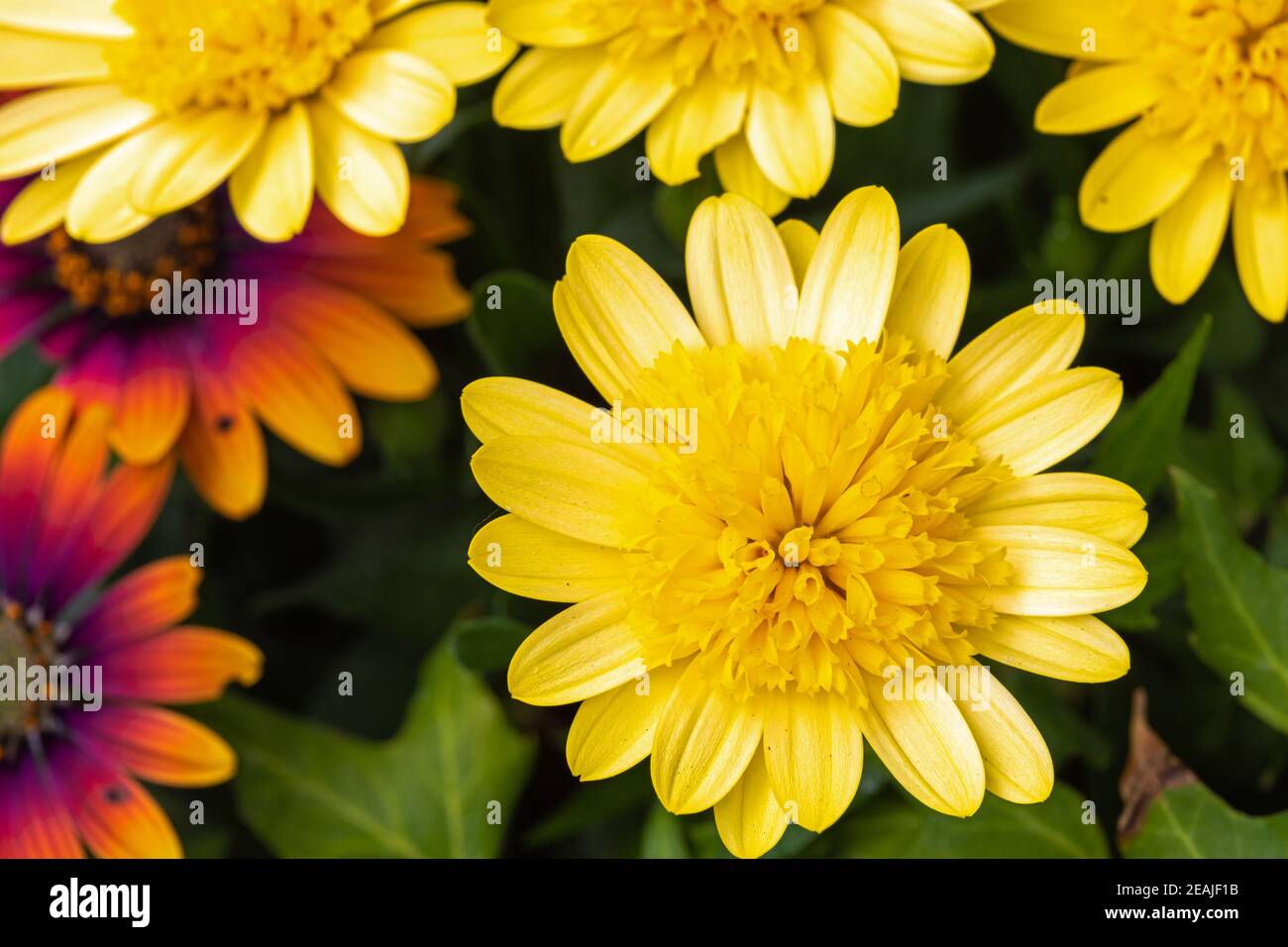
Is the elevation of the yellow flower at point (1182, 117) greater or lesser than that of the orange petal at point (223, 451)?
greater

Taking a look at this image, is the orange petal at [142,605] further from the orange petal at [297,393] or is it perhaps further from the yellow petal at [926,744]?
the yellow petal at [926,744]

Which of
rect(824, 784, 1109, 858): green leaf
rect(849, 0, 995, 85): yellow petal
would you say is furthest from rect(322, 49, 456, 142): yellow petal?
rect(824, 784, 1109, 858): green leaf

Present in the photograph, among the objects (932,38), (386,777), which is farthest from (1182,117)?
(386,777)

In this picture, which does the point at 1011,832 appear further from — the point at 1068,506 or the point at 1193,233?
the point at 1193,233

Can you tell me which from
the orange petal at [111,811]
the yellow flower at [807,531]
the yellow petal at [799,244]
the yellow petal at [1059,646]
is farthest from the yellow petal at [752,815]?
the orange petal at [111,811]

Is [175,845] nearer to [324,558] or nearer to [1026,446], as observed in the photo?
[324,558]
